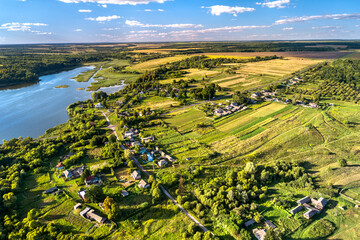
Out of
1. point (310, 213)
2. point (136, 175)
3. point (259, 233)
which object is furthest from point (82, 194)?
point (310, 213)

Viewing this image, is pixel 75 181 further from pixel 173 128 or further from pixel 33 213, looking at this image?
pixel 173 128

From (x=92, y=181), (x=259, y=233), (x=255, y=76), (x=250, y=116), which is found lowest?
(x=259, y=233)

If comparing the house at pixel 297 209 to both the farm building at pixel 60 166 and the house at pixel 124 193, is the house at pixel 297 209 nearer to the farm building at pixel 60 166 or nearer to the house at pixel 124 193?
the house at pixel 124 193

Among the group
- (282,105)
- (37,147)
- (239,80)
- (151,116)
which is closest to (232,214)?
(151,116)

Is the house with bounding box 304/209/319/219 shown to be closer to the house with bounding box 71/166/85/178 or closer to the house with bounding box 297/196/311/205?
the house with bounding box 297/196/311/205

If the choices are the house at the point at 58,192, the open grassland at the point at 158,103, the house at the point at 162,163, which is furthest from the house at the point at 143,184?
the open grassland at the point at 158,103

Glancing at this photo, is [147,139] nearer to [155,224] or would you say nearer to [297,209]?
[155,224]

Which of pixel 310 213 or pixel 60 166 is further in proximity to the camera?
pixel 60 166
